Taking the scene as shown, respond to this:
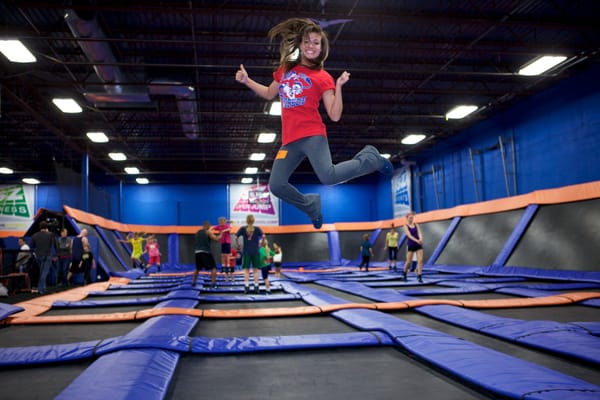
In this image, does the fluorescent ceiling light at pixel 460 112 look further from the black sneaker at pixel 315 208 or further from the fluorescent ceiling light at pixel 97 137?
the black sneaker at pixel 315 208

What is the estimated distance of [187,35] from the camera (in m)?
9.30

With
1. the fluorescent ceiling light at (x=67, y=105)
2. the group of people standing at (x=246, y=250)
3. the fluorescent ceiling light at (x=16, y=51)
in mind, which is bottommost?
the group of people standing at (x=246, y=250)

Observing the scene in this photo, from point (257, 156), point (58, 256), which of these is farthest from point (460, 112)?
point (58, 256)

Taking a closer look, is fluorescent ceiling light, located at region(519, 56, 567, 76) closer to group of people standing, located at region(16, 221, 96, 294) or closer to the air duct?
the air duct

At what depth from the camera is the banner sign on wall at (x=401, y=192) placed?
1808 centimetres

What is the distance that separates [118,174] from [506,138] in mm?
15783

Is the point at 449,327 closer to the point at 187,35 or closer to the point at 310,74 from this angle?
the point at 310,74

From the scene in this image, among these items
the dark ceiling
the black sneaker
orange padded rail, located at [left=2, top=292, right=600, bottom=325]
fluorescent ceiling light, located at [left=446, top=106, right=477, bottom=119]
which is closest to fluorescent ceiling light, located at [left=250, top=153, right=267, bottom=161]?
the dark ceiling

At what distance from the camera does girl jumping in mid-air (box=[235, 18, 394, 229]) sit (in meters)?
1.58

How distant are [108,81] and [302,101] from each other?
9673 millimetres

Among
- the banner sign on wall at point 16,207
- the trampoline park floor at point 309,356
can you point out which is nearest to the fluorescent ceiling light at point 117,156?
the banner sign on wall at point 16,207

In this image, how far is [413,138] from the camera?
1600 centimetres

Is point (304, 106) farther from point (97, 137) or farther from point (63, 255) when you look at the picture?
point (97, 137)

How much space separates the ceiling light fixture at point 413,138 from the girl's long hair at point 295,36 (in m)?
14.3
